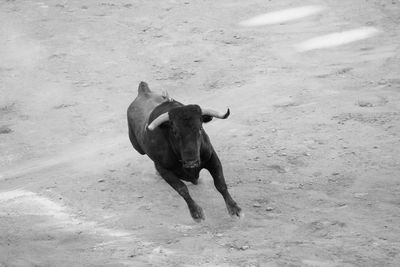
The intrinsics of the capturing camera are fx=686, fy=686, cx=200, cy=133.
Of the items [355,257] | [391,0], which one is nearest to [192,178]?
[355,257]

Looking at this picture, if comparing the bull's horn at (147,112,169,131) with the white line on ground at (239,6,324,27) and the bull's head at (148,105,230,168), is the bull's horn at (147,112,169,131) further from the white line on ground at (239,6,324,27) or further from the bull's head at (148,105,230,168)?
the white line on ground at (239,6,324,27)

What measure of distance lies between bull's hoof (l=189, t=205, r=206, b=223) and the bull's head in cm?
52

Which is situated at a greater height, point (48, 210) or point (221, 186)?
point (221, 186)

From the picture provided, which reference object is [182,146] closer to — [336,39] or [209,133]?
[209,133]

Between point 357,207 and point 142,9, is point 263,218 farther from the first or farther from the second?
point 142,9

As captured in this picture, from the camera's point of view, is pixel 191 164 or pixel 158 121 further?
pixel 158 121

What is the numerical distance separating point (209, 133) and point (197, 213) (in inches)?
109

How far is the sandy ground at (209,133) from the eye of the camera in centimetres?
641

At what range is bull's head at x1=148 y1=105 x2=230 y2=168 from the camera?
6578mm

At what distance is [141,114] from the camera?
816 centimetres

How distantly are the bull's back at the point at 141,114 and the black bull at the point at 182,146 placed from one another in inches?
0.7

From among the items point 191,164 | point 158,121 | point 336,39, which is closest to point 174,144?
point 158,121

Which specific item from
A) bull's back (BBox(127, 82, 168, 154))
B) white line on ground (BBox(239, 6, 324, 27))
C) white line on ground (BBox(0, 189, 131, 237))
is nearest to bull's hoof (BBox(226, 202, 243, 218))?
white line on ground (BBox(0, 189, 131, 237))

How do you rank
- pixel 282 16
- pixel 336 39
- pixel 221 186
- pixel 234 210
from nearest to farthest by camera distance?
pixel 234 210 < pixel 221 186 < pixel 336 39 < pixel 282 16
